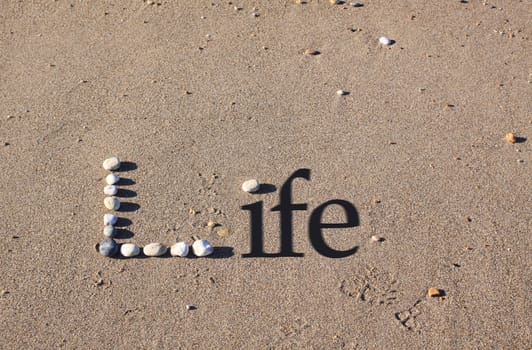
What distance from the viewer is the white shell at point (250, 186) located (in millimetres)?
4420


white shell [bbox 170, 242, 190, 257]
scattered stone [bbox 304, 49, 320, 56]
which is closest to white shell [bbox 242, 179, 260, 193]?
white shell [bbox 170, 242, 190, 257]

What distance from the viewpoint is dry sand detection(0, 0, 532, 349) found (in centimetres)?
374

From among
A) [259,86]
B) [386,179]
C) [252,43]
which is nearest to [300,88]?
[259,86]

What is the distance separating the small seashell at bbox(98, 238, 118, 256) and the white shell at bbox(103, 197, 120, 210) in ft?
1.00

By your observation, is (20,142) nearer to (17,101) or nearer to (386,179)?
(17,101)

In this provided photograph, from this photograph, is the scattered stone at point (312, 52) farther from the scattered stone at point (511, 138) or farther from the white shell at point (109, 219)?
the white shell at point (109, 219)

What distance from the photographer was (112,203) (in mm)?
4309

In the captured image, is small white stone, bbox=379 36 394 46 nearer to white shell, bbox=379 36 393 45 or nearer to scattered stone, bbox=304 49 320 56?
white shell, bbox=379 36 393 45

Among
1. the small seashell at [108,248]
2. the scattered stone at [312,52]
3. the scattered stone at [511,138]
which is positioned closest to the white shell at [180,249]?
the small seashell at [108,248]

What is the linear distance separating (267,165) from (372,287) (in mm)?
1246

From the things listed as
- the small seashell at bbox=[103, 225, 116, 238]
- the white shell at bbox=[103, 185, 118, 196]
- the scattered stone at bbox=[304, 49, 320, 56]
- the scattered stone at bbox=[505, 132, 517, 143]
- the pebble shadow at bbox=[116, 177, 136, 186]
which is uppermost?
the scattered stone at bbox=[304, 49, 320, 56]

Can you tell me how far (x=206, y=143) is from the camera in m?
4.83

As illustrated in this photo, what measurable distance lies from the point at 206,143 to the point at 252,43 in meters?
1.42

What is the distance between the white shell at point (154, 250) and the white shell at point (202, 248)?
19 centimetres
